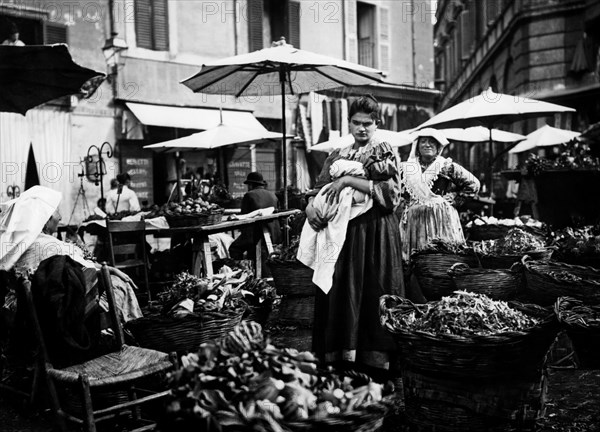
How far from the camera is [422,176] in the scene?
6.80 metres

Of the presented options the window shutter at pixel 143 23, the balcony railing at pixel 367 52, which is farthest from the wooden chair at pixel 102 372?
the balcony railing at pixel 367 52

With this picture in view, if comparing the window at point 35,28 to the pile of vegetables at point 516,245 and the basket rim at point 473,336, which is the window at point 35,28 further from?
the basket rim at point 473,336

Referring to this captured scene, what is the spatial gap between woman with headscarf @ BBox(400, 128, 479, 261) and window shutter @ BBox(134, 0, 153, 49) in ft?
36.6

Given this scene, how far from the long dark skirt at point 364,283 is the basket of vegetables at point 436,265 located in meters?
1.03

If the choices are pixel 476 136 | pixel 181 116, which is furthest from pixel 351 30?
pixel 476 136

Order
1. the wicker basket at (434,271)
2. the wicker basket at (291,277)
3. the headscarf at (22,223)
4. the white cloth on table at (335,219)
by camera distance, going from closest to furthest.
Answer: the white cloth on table at (335,219), the headscarf at (22,223), the wicker basket at (434,271), the wicker basket at (291,277)

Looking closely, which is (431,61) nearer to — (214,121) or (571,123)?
(571,123)

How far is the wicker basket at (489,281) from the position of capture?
4.79m

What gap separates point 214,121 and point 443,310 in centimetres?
1412

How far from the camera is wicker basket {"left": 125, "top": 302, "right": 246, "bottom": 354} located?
4258mm

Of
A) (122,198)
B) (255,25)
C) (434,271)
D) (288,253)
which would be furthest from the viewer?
(255,25)

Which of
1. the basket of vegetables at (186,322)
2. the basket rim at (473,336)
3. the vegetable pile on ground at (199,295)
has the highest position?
the basket rim at (473,336)

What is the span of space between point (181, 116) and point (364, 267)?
12881mm

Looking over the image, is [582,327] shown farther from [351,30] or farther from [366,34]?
[366,34]
